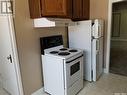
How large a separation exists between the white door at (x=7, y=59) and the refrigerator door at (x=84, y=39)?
4.71 feet

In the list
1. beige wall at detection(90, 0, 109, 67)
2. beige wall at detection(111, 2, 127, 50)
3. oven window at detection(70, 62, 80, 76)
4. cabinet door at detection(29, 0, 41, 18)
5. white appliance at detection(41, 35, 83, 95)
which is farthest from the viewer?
beige wall at detection(111, 2, 127, 50)

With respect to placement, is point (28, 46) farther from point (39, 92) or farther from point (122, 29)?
point (122, 29)

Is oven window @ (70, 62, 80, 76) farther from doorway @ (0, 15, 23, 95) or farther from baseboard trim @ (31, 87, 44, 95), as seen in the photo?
doorway @ (0, 15, 23, 95)

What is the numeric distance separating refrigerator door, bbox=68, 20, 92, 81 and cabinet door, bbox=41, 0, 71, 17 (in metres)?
0.74

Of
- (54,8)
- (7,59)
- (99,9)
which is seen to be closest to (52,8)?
(54,8)

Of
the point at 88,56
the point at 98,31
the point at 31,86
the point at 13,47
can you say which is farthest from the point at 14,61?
the point at 98,31

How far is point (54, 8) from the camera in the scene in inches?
72.4

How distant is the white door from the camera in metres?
1.83

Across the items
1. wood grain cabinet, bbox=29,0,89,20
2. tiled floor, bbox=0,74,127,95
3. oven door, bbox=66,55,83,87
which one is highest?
wood grain cabinet, bbox=29,0,89,20

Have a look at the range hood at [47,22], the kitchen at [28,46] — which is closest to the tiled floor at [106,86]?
the kitchen at [28,46]

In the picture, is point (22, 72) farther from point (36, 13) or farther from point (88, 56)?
point (88, 56)

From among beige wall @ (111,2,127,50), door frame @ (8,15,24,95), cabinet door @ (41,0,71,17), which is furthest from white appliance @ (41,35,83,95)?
beige wall @ (111,2,127,50)

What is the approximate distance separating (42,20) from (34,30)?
0.27 metres

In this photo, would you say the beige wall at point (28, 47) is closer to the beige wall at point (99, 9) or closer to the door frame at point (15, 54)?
the door frame at point (15, 54)
